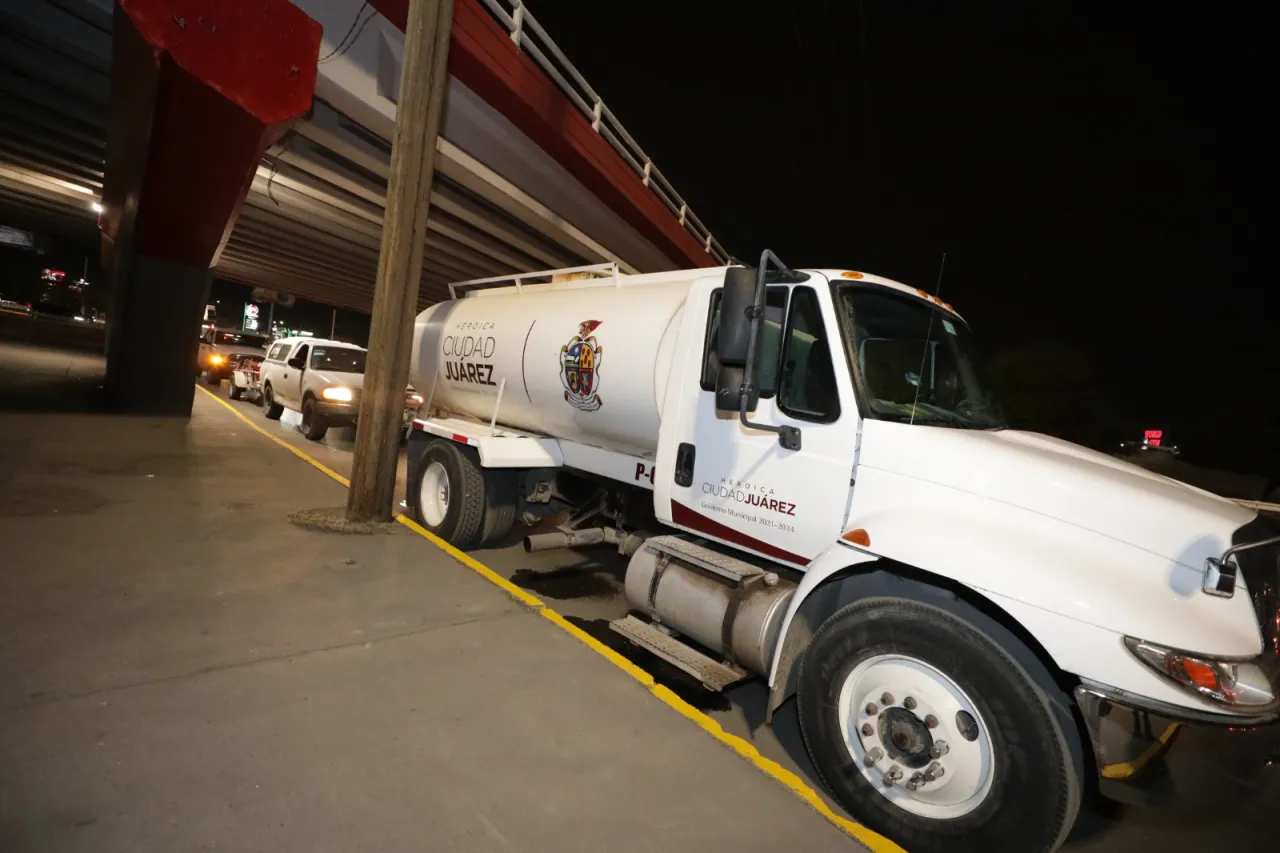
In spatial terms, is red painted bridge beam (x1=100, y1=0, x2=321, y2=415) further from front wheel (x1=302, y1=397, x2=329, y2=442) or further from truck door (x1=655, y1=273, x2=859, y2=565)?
truck door (x1=655, y1=273, x2=859, y2=565)

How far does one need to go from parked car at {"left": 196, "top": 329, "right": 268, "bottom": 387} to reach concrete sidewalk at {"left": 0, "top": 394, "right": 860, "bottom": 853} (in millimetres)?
18722

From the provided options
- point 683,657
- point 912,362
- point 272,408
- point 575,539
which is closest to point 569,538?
point 575,539

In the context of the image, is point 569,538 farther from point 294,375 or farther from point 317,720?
point 294,375

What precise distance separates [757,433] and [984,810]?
2.05 metres

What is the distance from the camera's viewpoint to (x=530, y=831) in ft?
7.79

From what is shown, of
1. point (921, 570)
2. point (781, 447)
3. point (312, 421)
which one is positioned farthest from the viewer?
point (312, 421)

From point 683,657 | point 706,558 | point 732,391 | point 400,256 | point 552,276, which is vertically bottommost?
point 683,657

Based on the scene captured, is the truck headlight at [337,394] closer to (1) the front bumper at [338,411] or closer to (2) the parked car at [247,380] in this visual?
(1) the front bumper at [338,411]

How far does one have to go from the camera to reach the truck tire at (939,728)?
2.38 meters

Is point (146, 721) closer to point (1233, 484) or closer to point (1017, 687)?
point (1017, 687)

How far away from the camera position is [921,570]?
2.80 metres

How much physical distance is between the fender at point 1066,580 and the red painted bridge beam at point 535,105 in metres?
7.14

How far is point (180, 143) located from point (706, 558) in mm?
8097

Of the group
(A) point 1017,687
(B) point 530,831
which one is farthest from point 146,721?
(A) point 1017,687
